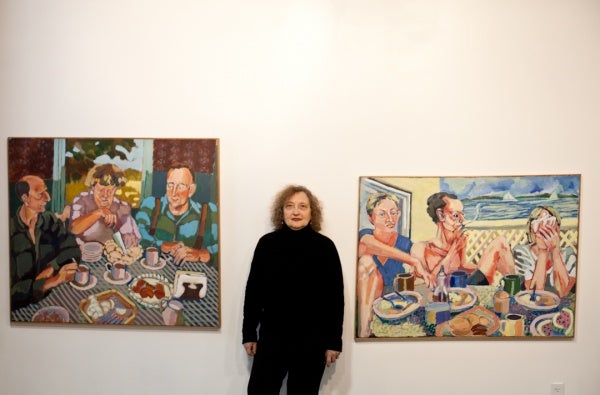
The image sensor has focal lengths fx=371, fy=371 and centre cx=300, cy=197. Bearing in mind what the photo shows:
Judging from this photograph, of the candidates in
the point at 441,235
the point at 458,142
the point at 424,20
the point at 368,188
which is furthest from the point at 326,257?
the point at 424,20

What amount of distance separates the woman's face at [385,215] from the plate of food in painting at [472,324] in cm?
56

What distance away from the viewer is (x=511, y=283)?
1.85 metres

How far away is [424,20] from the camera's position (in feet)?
5.95

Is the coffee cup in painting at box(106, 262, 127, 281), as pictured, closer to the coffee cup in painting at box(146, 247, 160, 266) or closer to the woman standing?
the coffee cup in painting at box(146, 247, 160, 266)

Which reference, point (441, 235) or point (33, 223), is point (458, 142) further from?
point (33, 223)

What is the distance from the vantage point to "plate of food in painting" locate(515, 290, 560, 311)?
1.85m

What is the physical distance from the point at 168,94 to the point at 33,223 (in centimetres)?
94

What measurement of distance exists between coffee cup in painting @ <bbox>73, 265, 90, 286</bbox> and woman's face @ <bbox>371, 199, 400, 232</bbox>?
1.46m

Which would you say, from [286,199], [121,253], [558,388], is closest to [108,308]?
[121,253]

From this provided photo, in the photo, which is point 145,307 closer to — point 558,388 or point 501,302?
point 501,302

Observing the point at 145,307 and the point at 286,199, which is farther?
the point at 145,307

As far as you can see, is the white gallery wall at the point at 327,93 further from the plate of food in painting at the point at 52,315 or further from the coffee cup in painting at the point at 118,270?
the plate of food in painting at the point at 52,315

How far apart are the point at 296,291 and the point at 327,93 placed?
3.17 feet

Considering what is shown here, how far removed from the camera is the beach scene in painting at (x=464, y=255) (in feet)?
5.99
